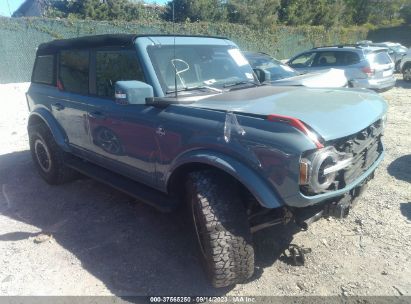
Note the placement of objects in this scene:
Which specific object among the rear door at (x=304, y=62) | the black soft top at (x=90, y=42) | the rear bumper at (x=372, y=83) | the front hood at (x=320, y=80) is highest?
the black soft top at (x=90, y=42)

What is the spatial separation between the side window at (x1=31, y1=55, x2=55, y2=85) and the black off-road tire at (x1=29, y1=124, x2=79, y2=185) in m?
0.66

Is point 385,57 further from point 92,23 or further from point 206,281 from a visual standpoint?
point 92,23

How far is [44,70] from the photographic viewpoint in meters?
5.30

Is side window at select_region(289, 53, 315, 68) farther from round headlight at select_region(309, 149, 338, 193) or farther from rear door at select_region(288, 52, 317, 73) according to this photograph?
round headlight at select_region(309, 149, 338, 193)

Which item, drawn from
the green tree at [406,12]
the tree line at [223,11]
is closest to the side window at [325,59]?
the tree line at [223,11]

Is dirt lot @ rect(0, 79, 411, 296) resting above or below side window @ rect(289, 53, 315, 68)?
below

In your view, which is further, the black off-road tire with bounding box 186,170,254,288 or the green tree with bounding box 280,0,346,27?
the green tree with bounding box 280,0,346,27

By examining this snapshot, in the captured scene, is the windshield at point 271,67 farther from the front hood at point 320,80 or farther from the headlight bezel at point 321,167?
the headlight bezel at point 321,167

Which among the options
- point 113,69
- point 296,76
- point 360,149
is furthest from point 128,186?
point 296,76

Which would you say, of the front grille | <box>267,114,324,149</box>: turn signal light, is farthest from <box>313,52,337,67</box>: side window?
<box>267,114,324,149</box>: turn signal light

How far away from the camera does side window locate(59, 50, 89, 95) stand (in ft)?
14.3

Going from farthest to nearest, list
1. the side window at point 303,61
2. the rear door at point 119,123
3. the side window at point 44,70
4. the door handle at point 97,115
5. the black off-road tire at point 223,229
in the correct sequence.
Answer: the side window at point 303,61, the side window at point 44,70, the door handle at point 97,115, the rear door at point 119,123, the black off-road tire at point 223,229

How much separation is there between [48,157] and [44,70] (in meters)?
1.25

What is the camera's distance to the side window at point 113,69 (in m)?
3.65
